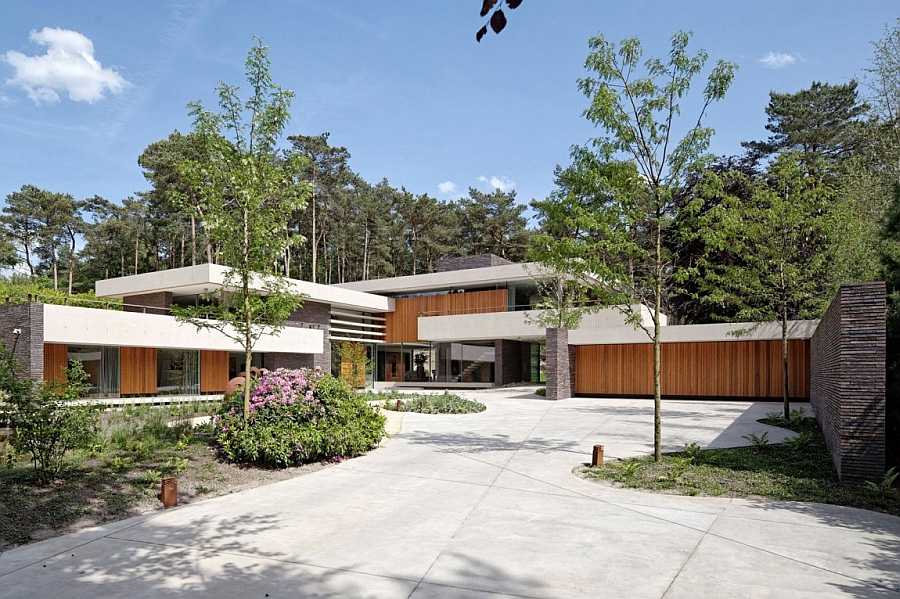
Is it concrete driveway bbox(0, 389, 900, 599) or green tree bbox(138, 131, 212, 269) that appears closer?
concrete driveway bbox(0, 389, 900, 599)

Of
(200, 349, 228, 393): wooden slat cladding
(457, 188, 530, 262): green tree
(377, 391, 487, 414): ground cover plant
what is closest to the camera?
(377, 391, 487, 414): ground cover plant

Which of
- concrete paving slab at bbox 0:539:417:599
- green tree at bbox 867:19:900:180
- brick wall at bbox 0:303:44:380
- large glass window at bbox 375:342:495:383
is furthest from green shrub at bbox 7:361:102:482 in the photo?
large glass window at bbox 375:342:495:383

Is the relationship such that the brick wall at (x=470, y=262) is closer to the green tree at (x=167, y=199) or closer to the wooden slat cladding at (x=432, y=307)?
the wooden slat cladding at (x=432, y=307)

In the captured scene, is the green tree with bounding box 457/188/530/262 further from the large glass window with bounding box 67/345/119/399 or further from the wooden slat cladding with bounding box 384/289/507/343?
the large glass window with bounding box 67/345/119/399

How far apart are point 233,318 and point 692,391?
1901 cm

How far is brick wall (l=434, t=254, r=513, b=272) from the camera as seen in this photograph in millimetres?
33594

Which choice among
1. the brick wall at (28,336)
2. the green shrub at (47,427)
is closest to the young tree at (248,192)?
the green shrub at (47,427)

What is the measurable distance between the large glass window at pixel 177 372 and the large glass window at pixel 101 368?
71.8 inches

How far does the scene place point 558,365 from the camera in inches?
950

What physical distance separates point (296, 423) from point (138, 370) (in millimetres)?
16784

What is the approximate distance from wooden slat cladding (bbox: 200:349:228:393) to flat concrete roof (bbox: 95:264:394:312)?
2869 millimetres

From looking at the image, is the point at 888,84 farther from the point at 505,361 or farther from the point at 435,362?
the point at 435,362

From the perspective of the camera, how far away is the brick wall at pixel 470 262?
3359 cm

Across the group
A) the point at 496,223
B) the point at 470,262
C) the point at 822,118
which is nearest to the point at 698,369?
the point at 470,262
